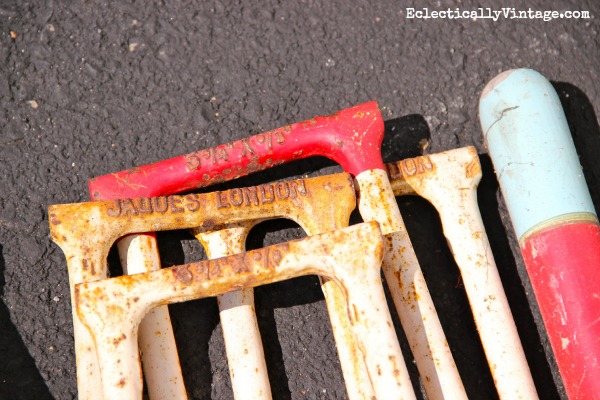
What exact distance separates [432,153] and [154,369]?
0.98m

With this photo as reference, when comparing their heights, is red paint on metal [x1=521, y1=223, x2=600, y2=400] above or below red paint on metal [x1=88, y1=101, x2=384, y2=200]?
below

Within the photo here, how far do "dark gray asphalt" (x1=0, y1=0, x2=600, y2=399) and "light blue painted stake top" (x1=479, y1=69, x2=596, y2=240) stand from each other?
17 centimetres

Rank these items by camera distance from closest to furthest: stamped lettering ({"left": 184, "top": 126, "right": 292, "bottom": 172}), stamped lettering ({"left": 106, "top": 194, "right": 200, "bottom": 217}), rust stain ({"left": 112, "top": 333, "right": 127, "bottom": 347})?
rust stain ({"left": 112, "top": 333, "right": 127, "bottom": 347})
stamped lettering ({"left": 106, "top": 194, "right": 200, "bottom": 217})
stamped lettering ({"left": 184, "top": 126, "right": 292, "bottom": 172})

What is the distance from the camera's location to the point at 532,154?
1922 millimetres

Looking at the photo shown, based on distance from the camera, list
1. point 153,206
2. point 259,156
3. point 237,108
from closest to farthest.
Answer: point 153,206, point 259,156, point 237,108

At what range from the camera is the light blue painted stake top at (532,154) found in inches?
74.4

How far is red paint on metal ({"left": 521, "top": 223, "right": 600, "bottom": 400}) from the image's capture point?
1786mm

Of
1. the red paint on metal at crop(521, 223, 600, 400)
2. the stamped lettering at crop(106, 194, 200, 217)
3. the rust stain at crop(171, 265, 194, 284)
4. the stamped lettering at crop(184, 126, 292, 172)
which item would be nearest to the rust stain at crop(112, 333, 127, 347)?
the rust stain at crop(171, 265, 194, 284)

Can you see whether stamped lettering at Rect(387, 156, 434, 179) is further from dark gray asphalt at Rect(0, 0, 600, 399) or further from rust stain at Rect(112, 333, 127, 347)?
rust stain at Rect(112, 333, 127, 347)

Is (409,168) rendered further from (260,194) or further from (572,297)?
(572,297)

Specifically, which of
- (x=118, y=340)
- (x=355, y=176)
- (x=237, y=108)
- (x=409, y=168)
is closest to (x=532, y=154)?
(x=409, y=168)

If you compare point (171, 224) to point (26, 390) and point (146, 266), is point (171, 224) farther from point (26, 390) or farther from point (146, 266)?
point (26, 390)

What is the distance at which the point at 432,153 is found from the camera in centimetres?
214

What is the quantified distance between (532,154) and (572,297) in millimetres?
376
